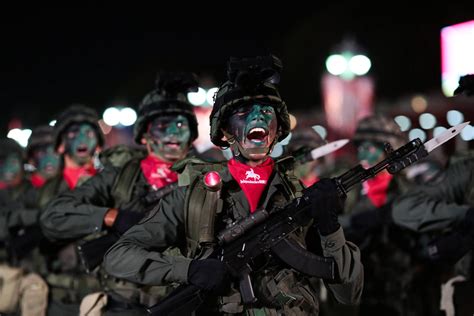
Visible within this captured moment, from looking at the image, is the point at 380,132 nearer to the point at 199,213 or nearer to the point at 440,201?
the point at 440,201

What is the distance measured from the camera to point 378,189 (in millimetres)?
9602

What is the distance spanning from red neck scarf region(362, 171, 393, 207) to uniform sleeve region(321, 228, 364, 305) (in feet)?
14.4

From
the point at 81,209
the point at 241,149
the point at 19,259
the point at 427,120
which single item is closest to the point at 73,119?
the point at 19,259

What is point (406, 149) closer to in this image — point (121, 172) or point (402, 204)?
point (402, 204)

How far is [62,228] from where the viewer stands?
740 centimetres

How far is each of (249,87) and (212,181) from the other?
735 mm

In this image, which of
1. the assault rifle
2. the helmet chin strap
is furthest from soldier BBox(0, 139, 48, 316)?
the assault rifle

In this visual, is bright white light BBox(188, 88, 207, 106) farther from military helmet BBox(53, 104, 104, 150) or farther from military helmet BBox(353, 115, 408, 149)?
military helmet BBox(353, 115, 408, 149)

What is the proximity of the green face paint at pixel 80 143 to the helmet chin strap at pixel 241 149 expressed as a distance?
162 inches

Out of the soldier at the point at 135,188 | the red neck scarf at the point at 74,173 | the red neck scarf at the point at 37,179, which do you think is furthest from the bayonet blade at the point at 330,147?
the red neck scarf at the point at 37,179

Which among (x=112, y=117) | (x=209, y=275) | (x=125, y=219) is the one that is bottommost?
(x=209, y=275)

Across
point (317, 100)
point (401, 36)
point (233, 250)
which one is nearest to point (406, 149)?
point (233, 250)

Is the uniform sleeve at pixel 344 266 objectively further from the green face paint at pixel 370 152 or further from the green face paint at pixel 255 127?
the green face paint at pixel 370 152

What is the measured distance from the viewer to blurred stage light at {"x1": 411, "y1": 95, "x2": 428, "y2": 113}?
46.4m
